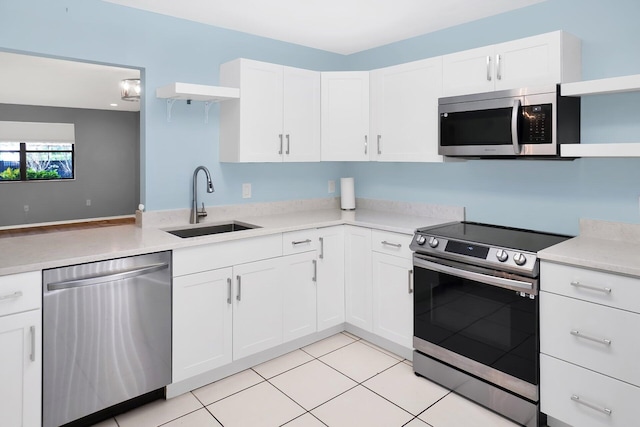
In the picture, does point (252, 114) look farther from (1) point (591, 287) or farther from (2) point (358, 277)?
(1) point (591, 287)

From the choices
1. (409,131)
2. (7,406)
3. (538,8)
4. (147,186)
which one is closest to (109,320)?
(7,406)

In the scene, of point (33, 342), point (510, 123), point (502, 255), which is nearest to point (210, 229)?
point (33, 342)

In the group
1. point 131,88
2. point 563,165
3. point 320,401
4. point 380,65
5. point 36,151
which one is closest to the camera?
point 320,401

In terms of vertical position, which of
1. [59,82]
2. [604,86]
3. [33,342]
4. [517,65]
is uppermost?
[59,82]

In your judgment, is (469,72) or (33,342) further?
(469,72)

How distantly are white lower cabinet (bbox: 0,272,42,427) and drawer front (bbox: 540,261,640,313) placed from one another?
7.90 feet

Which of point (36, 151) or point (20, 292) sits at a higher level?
point (36, 151)

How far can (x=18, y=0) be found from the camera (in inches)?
90.8

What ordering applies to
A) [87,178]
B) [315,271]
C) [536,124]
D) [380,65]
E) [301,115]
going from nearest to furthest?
[536,124]
[315,271]
[301,115]
[380,65]
[87,178]

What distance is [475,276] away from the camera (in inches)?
90.1

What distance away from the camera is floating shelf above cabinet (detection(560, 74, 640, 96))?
1.98m

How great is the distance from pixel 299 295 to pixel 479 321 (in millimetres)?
1232

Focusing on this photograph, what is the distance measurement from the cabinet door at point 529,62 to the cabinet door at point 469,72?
2.0 inches

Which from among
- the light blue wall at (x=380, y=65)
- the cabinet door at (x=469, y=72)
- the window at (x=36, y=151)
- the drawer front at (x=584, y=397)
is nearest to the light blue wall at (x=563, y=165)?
the light blue wall at (x=380, y=65)
